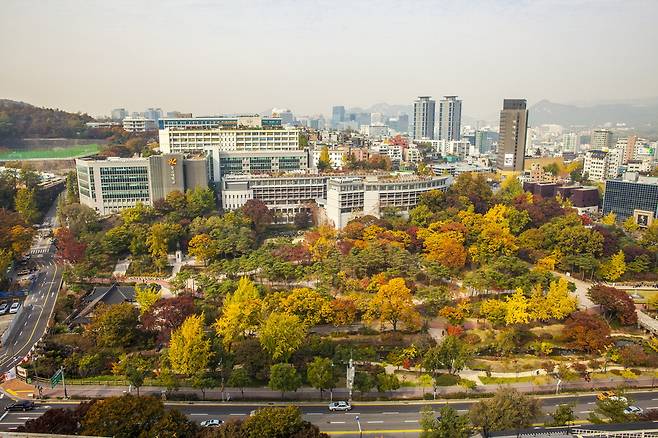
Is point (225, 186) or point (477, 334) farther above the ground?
point (225, 186)

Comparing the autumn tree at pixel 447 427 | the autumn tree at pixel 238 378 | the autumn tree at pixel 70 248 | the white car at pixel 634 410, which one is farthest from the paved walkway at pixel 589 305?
the autumn tree at pixel 70 248

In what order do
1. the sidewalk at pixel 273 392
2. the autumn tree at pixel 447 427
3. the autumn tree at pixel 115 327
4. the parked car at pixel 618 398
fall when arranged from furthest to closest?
the autumn tree at pixel 115 327 → the sidewalk at pixel 273 392 → the parked car at pixel 618 398 → the autumn tree at pixel 447 427

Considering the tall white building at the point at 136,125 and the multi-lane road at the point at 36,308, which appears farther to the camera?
the tall white building at the point at 136,125

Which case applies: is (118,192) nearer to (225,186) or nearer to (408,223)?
(225,186)

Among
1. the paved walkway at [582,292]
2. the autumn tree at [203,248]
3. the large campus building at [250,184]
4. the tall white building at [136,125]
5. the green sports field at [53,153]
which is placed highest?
the tall white building at [136,125]

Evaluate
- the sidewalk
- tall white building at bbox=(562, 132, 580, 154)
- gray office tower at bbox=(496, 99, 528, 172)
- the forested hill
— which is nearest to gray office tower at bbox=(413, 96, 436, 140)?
tall white building at bbox=(562, 132, 580, 154)

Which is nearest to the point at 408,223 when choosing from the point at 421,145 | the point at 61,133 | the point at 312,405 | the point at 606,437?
the point at 312,405

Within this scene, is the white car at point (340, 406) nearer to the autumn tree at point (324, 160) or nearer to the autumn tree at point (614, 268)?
the autumn tree at point (614, 268)
